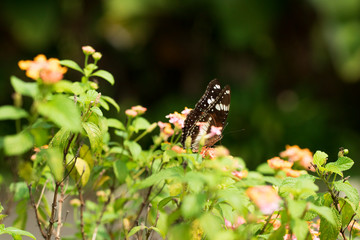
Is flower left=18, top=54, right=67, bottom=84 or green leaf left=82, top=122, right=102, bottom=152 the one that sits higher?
green leaf left=82, top=122, right=102, bottom=152

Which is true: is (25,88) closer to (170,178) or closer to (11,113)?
(11,113)

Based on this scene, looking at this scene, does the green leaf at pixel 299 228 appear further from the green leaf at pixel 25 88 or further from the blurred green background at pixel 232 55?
the blurred green background at pixel 232 55

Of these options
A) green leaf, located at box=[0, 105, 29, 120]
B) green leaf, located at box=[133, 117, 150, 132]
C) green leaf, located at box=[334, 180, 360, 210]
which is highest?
green leaf, located at box=[133, 117, 150, 132]

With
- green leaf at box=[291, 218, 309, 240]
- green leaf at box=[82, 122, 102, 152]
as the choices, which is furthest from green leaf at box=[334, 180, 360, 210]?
green leaf at box=[82, 122, 102, 152]

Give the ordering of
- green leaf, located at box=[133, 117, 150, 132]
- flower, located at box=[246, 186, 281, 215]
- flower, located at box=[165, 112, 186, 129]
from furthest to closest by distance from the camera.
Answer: green leaf, located at box=[133, 117, 150, 132]
flower, located at box=[165, 112, 186, 129]
flower, located at box=[246, 186, 281, 215]

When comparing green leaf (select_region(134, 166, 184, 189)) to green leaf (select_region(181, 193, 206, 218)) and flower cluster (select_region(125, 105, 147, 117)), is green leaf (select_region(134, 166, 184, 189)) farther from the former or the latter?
flower cluster (select_region(125, 105, 147, 117))

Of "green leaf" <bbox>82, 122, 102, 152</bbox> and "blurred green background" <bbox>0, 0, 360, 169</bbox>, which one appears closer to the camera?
"green leaf" <bbox>82, 122, 102, 152</bbox>

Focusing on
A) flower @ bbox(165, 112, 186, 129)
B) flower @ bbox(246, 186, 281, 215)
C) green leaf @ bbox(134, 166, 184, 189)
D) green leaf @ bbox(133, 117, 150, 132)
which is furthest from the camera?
green leaf @ bbox(133, 117, 150, 132)
